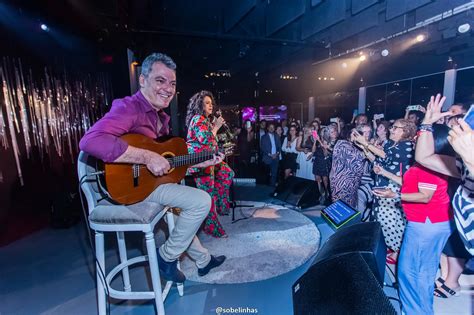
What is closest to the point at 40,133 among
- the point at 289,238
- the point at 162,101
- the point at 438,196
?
the point at 162,101

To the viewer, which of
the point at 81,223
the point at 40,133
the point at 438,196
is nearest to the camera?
the point at 438,196

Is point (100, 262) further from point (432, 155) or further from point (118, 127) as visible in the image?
point (432, 155)

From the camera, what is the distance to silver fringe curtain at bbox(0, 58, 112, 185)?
10.5 feet

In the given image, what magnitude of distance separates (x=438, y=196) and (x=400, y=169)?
108 cm

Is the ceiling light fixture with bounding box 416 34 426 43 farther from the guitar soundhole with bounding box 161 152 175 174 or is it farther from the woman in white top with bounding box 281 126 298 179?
the guitar soundhole with bounding box 161 152 175 174

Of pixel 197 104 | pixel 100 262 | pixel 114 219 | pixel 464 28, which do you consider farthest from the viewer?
pixel 464 28

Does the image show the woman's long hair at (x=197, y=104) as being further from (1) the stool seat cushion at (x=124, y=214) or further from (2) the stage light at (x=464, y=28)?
(2) the stage light at (x=464, y=28)

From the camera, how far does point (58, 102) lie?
381cm

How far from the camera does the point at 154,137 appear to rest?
1.81 m

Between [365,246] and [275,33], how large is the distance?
28.0ft

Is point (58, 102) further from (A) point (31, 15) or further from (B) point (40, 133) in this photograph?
(A) point (31, 15)

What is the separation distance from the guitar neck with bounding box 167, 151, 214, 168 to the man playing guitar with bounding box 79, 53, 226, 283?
20 cm

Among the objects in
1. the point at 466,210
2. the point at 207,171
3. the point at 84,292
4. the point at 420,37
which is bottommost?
the point at 84,292

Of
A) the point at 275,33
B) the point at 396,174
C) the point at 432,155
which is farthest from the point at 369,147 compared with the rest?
the point at 275,33
